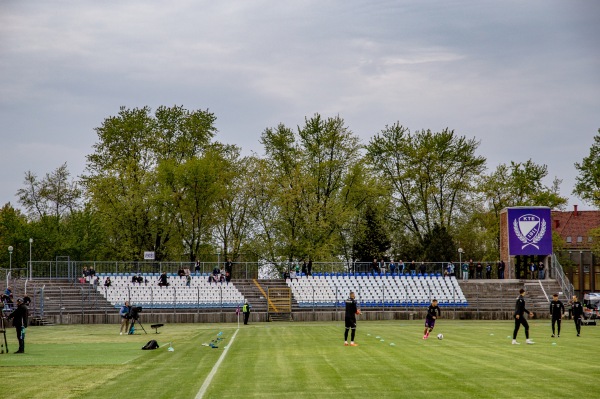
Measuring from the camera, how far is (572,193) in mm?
83812

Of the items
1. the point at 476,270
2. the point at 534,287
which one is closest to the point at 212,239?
the point at 476,270

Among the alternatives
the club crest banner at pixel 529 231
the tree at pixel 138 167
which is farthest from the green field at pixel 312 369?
the tree at pixel 138 167

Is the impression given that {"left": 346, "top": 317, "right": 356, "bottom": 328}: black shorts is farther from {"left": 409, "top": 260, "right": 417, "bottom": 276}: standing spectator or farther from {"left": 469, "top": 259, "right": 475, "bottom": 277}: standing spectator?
{"left": 469, "top": 259, "right": 475, "bottom": 277}: standing spectator

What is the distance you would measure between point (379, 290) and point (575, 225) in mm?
67910

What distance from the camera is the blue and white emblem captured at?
66.2 meters

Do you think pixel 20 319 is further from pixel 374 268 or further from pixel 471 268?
pixel 471 268

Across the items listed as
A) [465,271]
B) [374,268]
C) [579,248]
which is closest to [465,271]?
[465,271]

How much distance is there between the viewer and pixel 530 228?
6625 cm

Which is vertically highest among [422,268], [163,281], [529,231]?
[529,231]

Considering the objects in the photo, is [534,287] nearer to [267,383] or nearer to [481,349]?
[481,349]

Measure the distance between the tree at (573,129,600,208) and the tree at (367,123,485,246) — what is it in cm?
1006

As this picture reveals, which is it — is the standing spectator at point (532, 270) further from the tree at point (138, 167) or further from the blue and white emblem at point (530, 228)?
the tree at point (138, 167)

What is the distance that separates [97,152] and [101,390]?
225 feet

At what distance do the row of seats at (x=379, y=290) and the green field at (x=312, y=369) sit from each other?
2942 centimetres
